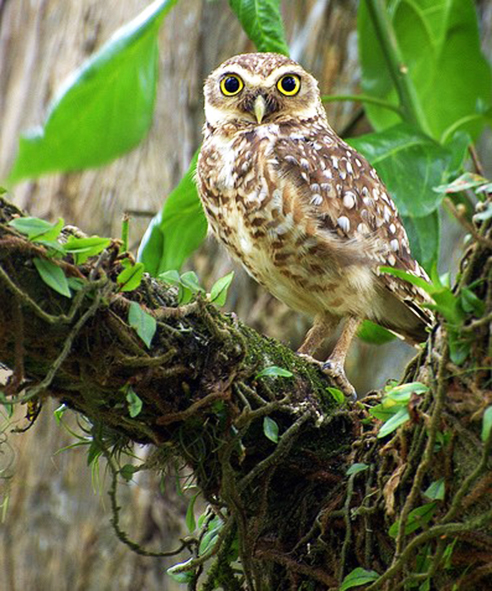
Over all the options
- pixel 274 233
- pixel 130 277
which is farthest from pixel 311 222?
pixel 130 277

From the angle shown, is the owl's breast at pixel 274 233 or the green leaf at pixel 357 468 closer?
the green leaf at pixel 357 468

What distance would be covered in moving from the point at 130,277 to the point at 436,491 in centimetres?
64

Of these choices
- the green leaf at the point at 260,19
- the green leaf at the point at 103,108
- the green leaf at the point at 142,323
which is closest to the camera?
the green leaf at the point at 142,323

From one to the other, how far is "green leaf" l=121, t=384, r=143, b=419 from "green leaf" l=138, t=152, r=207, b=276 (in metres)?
1.02

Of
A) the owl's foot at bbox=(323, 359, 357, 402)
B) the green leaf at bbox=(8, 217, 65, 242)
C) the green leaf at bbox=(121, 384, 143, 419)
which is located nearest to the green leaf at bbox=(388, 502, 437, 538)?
the green leaf at bbox=(121, 384, 143, 419)

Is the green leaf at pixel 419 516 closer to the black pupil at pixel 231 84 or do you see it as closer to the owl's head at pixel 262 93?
the owl's head at pixel 262 93

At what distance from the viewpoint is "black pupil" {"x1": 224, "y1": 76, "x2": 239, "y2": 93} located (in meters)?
2.96

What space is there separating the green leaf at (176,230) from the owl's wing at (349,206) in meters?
0.34

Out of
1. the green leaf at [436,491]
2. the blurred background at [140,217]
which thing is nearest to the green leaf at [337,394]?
the green leaf at [436,491]

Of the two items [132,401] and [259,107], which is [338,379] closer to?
[132,401]

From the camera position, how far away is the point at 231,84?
2979 mm

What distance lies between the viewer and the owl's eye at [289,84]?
2930 millimetres

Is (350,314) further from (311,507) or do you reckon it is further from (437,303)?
(437,303)

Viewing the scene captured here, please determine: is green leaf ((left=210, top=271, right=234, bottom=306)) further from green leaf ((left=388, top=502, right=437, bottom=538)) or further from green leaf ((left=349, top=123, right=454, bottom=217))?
green leaf ((left=349, top=123, right=454, bottom=217))
